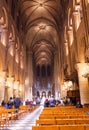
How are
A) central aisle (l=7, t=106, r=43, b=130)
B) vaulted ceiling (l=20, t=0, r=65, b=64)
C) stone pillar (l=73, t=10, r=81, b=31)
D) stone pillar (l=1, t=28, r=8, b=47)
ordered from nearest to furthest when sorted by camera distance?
1. central aisle (l=7, t=106, r=43, b=130)
2. stone pillar (l=73, t=10, r=81, b=31)
3. stone pillar (l=1, t=28, r=8, b=47)
4. vaulted ceiling (l=20, t=0, r=65, b=64)

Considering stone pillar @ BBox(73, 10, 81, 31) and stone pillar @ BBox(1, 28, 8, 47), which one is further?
stone pillar @ BBox(1, 28, 8, 47)

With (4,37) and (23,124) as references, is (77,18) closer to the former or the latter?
(4,37)

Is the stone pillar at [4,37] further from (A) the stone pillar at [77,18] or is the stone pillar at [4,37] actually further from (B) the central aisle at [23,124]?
(B) the central aisle at [23,124]

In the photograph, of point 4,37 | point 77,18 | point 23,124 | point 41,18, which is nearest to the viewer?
point 23,124

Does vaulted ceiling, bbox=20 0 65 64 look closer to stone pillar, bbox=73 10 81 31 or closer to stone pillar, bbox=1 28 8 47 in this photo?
stone pillar, bbox=73 10 81 31

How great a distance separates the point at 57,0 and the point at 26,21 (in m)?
7.98

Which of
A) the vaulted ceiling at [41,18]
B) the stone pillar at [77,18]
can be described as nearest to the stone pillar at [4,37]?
the stone pillar at [77,18]

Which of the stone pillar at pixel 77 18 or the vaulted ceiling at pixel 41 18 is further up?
the vaulted ceiling at pixel 41 18

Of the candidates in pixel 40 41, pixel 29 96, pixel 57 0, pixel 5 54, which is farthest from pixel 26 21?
pixel 29 96

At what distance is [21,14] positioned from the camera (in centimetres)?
2689

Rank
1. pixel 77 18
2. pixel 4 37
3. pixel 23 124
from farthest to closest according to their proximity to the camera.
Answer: pixel 4 37 → pixel 77 18 → pixel 23 124

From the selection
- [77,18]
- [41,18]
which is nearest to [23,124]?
[77,18]

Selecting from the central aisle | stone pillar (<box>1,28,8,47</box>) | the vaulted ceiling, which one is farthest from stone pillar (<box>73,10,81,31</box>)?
the central aisle

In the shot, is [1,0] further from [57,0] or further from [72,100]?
[72,100]
